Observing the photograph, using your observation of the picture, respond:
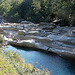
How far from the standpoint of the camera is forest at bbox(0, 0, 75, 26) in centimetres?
1915

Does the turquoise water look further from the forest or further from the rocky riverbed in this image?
the forest

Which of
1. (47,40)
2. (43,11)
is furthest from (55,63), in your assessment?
(43,11)

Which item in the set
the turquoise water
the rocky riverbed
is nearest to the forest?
the rocky riverbed

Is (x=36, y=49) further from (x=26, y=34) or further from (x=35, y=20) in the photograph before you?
(x=35, y=20)

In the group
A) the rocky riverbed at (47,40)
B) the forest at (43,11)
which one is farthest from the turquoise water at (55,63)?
the forest at (43,11)

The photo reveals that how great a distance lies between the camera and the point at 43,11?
2731cm

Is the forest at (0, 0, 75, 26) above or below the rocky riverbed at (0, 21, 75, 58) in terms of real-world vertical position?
above

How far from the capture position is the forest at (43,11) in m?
19.1

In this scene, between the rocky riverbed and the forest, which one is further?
the forest

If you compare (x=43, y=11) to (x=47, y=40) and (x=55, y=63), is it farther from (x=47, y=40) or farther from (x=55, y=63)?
(x=55, y=63)

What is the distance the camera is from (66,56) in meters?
12.6

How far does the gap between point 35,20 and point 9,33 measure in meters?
9.10

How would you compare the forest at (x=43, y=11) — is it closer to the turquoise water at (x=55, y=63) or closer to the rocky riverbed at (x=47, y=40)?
the rocky riverbed at (x=47, y=40)

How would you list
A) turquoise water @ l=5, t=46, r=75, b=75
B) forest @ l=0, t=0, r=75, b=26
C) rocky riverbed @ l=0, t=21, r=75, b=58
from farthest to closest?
forest @ l=0, t=0, r=75, b=26, rocky riverbed @ l=0, t=21, r=75, b=58, turquoise water @ l=5, t=46, r=75, b=75
